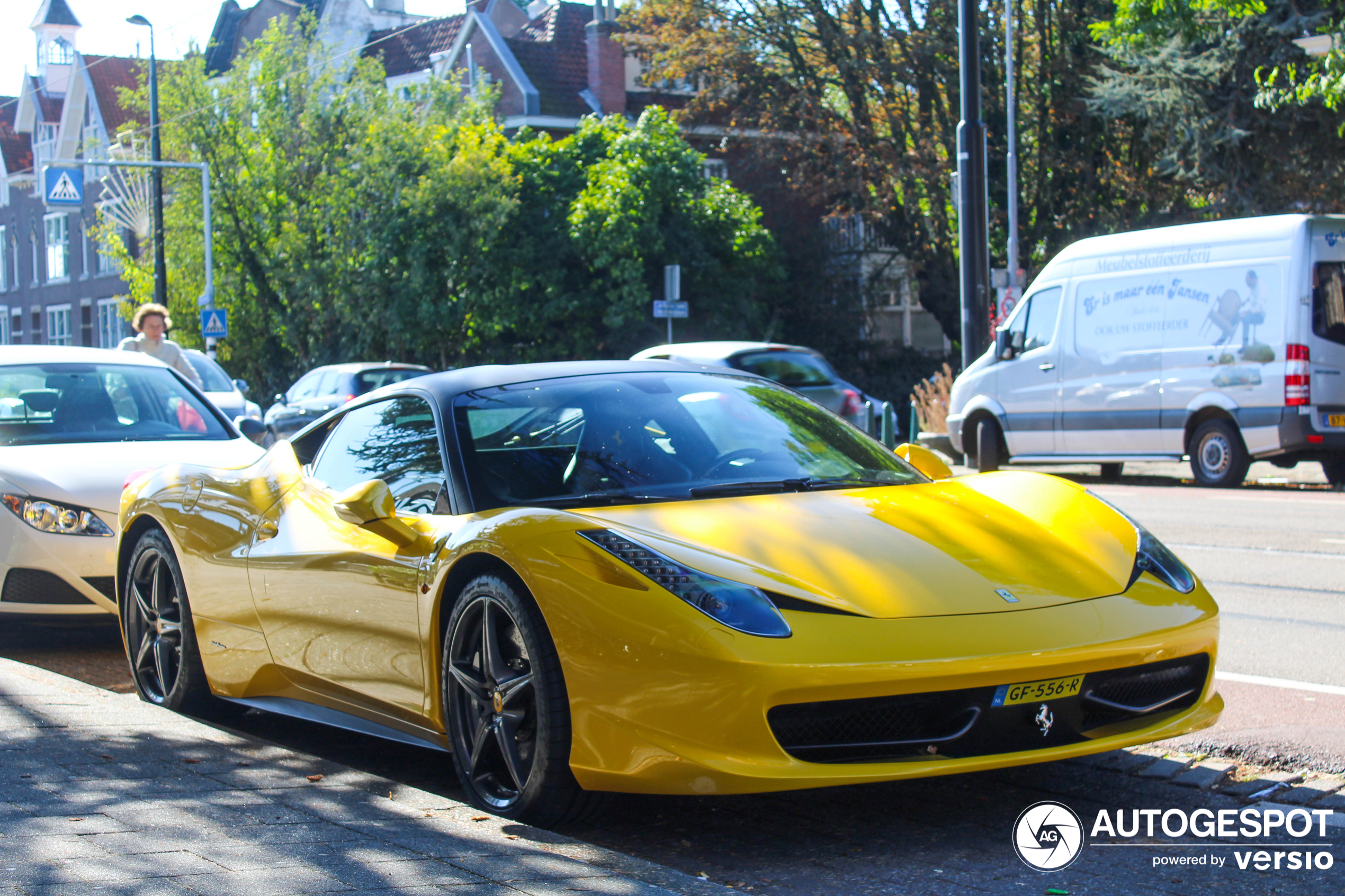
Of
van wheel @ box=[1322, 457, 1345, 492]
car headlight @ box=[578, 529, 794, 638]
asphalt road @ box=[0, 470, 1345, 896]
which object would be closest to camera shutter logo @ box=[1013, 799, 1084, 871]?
asphalt road @ box=[0, 470, 1345, 896]

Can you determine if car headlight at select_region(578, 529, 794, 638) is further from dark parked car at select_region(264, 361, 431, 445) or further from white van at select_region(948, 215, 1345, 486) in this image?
dark parked car at select_region(264, 361, 431, 445)

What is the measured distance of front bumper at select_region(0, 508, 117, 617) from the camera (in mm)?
6801

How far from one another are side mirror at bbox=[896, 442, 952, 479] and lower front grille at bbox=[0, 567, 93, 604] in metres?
3.82

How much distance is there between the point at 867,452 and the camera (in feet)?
16.5

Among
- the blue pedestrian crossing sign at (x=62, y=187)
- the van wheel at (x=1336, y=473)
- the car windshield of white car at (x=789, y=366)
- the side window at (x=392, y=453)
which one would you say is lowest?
the van wheel at (x=1336, y=473)

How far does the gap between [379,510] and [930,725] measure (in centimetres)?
171

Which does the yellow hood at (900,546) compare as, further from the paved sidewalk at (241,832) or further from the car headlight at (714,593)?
the paved sidewalk at (241,832)

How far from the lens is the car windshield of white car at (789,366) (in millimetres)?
17000

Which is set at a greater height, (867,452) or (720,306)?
(720,306)

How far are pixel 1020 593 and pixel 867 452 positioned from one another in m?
1.24

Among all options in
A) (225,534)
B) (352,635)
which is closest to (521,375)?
(352,635)

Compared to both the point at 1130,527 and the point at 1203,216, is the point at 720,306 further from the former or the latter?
the point at 1130,527

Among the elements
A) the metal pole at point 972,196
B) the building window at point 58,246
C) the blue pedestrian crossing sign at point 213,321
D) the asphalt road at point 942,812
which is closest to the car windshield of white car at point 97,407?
the asphalt road at point 942,812

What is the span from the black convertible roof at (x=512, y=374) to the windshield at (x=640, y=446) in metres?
0.04
